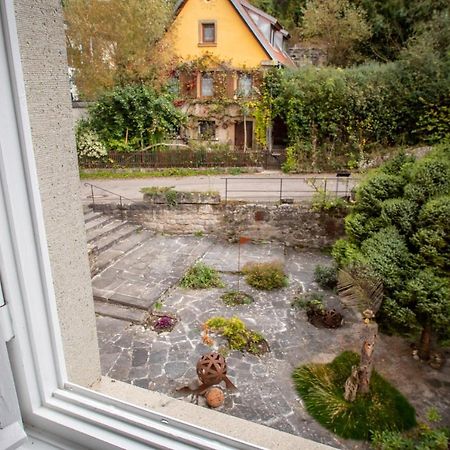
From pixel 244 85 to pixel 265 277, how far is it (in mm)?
9599

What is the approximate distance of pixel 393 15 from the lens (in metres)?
15.1

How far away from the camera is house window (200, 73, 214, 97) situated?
14798 millimetres

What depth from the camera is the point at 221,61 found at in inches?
569

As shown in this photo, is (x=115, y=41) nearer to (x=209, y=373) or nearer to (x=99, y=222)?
(x=99, y=222)

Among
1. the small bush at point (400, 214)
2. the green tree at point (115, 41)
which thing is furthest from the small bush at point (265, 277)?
the green tree at point (115, 41)

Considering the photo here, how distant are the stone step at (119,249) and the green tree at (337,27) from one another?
1194 cm

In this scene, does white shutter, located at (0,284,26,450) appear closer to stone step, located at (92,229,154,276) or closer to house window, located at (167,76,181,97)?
stone step, located at (92,229,154,276)

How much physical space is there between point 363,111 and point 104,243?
33.8 ft

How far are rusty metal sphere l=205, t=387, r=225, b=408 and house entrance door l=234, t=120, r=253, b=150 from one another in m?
11.5

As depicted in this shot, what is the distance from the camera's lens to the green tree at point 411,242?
5.00 metres

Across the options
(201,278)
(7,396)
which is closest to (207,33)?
(201,278)

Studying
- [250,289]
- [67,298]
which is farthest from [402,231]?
[67,298]

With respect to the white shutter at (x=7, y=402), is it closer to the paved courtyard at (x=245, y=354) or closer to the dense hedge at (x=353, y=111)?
the paved courtyard at (x=245, y=354)

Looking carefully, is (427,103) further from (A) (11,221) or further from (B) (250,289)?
(A) (11,221)
